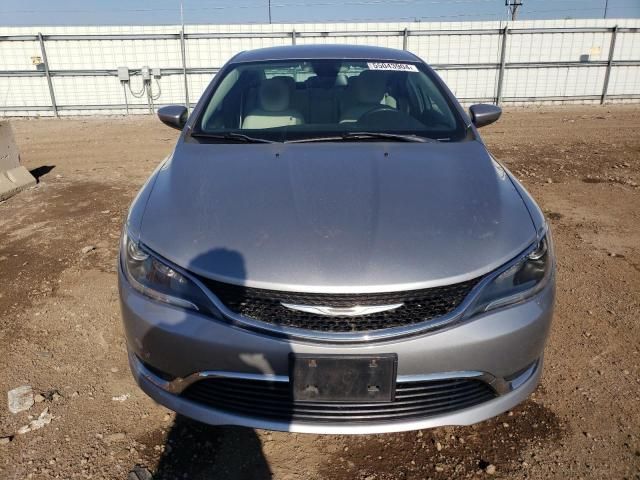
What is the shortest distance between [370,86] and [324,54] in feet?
1.56

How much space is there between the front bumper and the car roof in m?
2.06

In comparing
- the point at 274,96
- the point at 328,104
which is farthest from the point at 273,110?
the point at 328,104

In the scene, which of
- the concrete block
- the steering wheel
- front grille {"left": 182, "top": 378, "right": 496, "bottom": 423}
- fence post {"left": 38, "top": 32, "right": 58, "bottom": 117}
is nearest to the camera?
front grille {"left": 182, "top": 378, "right": 496, "bottom": 423}

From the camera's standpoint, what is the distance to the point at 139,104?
13273 mm

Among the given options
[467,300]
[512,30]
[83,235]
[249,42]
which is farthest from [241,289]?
[512,30]

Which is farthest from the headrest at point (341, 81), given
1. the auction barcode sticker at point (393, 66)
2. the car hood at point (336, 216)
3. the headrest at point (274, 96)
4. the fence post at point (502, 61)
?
the fence post at point (502, 61)

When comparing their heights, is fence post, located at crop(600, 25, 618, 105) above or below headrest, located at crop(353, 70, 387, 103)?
below

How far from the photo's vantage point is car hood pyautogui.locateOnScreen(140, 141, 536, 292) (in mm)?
1733

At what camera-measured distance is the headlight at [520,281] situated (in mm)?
1772

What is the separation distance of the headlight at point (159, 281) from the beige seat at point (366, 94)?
1.53 meters

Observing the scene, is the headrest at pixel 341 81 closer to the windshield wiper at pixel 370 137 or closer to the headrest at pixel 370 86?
the headrest at pixel 370 86

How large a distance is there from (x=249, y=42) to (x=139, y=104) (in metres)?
3.25

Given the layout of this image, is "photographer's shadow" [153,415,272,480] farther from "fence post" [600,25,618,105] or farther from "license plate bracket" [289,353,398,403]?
"fence post" [600,25,618,105]

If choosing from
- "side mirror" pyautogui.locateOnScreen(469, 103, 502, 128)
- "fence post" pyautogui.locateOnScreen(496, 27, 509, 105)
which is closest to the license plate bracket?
"side mirror" pyautogui.locateOnScreen(469, 103, 502, 128)
